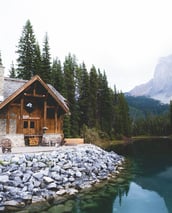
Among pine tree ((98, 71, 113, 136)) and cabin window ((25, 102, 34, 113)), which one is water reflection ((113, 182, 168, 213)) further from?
pine tree ((98, 71, 113, 136))

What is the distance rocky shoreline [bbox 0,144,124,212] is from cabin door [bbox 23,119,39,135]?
617 centimetres

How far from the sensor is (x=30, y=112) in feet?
90.8

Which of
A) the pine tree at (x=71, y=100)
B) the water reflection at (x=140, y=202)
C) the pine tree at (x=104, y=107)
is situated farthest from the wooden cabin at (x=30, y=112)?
the pine tree at (x=104, y=107)

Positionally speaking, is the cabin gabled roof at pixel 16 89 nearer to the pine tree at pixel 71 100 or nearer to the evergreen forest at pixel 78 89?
the evergreen forest at pixel 78 89

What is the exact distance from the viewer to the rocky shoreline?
14852 millimetres

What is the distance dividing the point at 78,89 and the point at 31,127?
30301 mm

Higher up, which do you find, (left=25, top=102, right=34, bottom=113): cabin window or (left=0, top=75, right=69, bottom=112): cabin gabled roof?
(left=0, top=75, right=69, bottom=112): cabin gabled roof

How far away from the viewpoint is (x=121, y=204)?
1603cm

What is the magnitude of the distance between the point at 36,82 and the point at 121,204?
14.3 meters

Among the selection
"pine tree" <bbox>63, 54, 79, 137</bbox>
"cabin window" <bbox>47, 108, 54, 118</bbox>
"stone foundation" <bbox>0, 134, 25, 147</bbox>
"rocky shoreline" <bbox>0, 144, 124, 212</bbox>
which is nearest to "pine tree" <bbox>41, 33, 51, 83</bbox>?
"pine tree" <bbox>63, 54, 79, 137</bbox>

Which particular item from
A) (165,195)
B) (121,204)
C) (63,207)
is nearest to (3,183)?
(63,207)

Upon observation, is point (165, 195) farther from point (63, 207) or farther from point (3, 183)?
point (3, 183)

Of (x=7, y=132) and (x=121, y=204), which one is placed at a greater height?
(x=7, y=132)

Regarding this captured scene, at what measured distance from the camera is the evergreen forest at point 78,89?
4444cm
